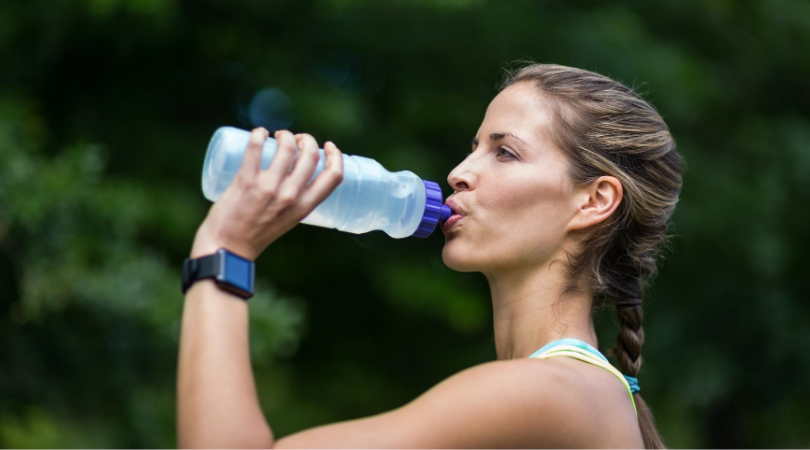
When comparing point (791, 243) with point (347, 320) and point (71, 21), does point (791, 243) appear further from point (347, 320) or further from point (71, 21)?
point (71, 21)

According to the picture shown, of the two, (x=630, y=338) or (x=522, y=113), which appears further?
(x=630, y=338)

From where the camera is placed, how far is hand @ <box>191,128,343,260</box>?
70.2 inches

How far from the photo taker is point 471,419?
175 centimetres

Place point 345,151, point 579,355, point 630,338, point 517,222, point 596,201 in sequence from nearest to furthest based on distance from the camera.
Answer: point 579,355 → point 517,222 → point 596,201 → point 630,338 → point 345,151

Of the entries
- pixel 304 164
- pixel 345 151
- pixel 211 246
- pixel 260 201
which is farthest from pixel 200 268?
pixel 345 151

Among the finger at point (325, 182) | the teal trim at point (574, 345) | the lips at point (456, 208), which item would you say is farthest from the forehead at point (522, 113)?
the finger at point (325, 182)

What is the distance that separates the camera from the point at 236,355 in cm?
170

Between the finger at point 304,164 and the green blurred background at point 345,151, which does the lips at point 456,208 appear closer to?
the finger at point 304,164

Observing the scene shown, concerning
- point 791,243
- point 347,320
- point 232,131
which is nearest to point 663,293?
point 791,243

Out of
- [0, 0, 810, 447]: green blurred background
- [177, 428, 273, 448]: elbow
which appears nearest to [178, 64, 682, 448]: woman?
[177, 428, 273, 448]: elbow

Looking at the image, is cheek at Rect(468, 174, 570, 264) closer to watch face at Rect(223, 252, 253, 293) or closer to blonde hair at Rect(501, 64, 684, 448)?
blonde hair at Rect(501, 64, 684, 448)

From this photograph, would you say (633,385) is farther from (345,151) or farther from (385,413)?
(345,151)

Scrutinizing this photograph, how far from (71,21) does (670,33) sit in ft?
17.9

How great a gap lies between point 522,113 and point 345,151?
4278 millimetres
